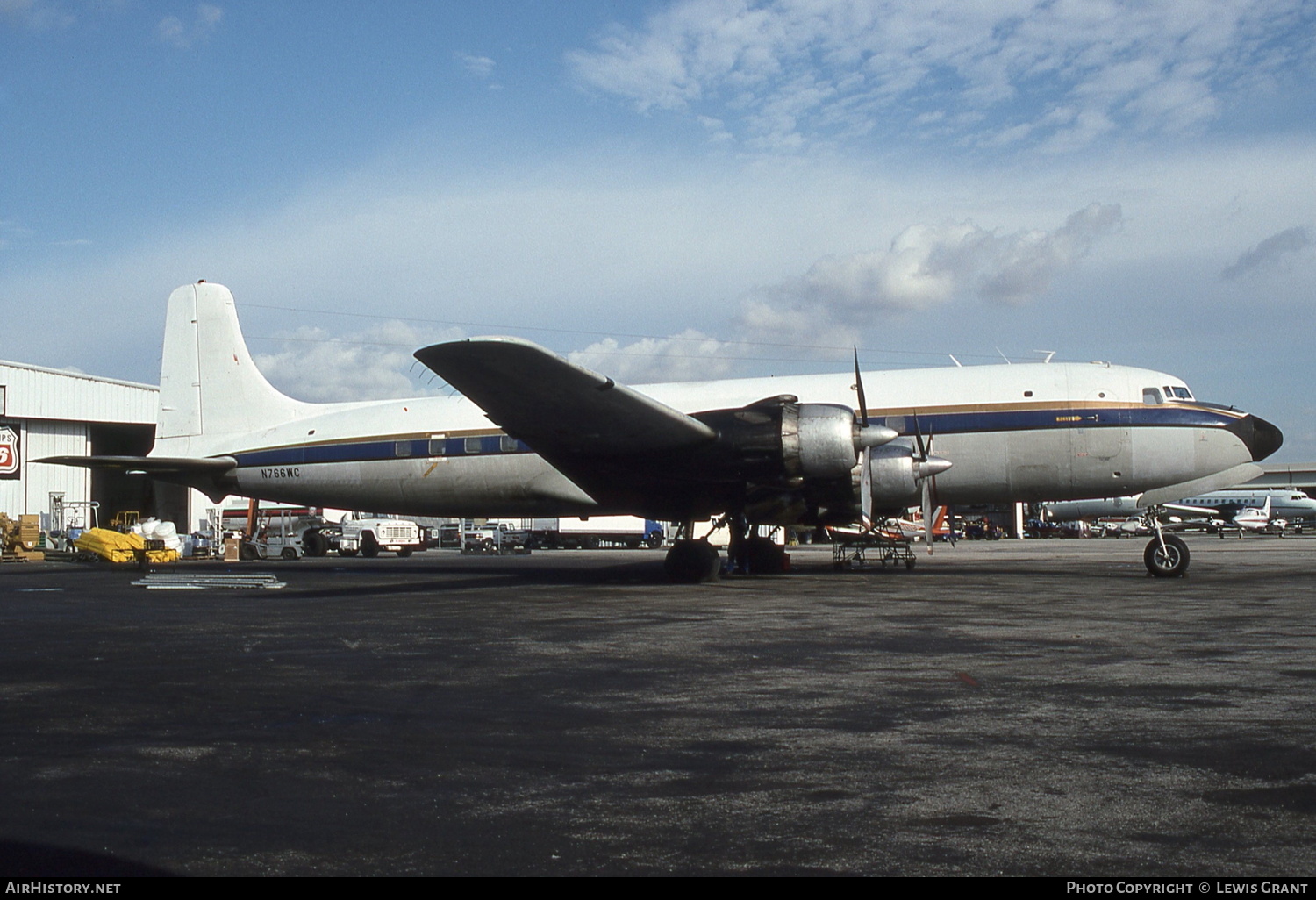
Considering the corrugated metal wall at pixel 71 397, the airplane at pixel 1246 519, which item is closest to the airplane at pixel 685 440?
the corrugated metal wall at pixel 71 397

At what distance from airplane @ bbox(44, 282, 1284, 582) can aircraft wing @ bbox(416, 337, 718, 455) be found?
1.4 inches

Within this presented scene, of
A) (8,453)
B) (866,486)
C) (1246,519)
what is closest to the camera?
(866,486)

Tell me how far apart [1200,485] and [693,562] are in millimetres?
9567

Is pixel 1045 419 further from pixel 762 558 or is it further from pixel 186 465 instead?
pixel 186 465

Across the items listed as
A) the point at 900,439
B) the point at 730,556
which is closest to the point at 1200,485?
the point at 900,439

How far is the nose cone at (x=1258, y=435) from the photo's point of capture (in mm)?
18188

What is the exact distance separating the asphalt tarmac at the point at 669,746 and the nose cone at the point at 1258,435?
7774 millimetres

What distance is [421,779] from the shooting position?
4.55 m

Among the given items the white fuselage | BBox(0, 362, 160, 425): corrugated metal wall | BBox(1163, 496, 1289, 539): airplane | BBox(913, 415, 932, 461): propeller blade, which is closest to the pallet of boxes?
BBox(0, 362, 160, 425): corrugated metal wall

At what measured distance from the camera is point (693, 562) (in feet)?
58.9

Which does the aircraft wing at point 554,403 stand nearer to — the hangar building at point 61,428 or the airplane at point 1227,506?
the hangar building at point 61,428
